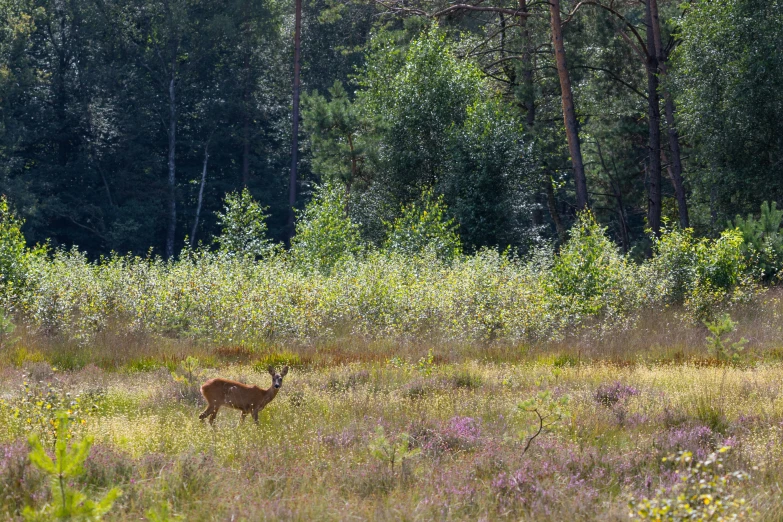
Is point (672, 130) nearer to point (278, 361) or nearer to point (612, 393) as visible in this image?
point (278, 361)

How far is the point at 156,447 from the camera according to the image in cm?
784

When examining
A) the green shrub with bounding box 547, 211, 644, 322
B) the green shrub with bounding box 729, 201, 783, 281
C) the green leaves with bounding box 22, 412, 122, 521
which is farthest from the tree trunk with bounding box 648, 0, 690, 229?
the green leaves with bounding box 22, 412, 122, 521

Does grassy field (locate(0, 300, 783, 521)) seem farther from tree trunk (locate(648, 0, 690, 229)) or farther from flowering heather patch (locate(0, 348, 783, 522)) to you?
tree trunk (locate(648, 0, 690, 229))

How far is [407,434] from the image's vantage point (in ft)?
23.3

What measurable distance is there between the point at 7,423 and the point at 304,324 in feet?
23.0

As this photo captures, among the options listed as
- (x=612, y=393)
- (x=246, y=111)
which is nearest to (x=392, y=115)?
(x=246, y=111)

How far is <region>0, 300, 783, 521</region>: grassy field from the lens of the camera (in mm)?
6371

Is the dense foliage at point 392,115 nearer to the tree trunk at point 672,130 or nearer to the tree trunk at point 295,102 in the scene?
the tree trunk at point 672,130

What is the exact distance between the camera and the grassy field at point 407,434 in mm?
6371

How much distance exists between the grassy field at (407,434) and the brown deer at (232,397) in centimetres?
16

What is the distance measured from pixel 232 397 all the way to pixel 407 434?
99.3 inches

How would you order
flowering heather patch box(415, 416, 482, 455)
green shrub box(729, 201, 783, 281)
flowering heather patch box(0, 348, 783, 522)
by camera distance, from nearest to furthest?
flowering heather patch box(0, 348, 783, 522) → flowering heather patch box(415, 416, 482, 455) → green shrub box(729, 201, 783, 281)

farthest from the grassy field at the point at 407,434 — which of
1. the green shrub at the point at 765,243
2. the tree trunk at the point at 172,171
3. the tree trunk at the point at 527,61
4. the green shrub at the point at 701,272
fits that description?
the tree trunk at the point at 172,171

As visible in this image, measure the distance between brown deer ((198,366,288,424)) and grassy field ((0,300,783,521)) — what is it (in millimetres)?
156
